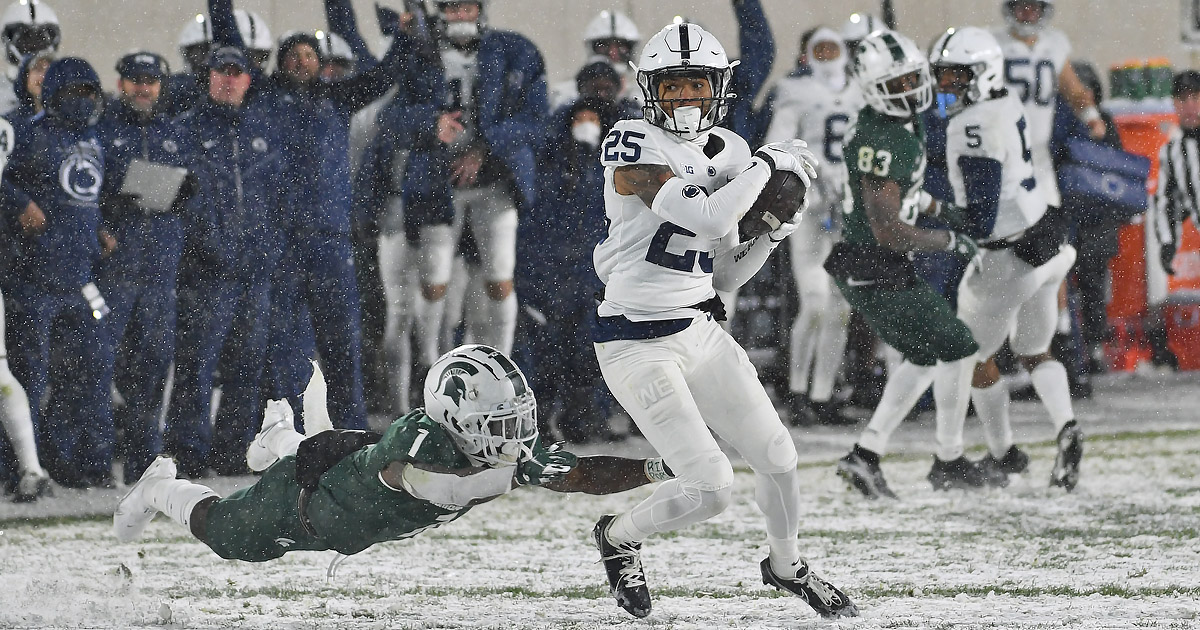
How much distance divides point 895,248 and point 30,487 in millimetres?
3680

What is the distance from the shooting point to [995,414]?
24.1ft

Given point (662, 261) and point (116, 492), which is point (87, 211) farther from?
point (662, 261)

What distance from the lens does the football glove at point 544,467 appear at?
4340 mm

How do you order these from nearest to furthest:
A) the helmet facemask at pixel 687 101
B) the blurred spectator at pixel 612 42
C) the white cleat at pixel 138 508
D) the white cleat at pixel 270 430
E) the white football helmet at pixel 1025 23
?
1. the helmet facemask at pixel 687 101
2. the white cleat at pixel 138 508
3. the white cleat at pixel 270 430
4. the blurred spectator at pixel 612 42
5. the white football helmet at pixel 1025 23

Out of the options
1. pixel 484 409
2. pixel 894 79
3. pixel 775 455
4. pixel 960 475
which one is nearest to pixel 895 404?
pixel 960 475

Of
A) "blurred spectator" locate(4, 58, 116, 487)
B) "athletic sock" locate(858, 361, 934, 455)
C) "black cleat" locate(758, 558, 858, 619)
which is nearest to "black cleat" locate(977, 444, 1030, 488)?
"athletic sock" locate(858, 361, 934, 455)

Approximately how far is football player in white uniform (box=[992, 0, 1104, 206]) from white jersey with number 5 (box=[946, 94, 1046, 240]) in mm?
947

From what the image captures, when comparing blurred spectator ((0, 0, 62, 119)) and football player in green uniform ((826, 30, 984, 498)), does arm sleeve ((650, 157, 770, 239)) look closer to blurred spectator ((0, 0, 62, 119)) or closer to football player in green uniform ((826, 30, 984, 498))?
football player in green uniform ((826, 30, 984, 498))

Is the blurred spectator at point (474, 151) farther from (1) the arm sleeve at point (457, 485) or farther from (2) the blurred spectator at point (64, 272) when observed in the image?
(1) the arm sleeve at point (457, 485)

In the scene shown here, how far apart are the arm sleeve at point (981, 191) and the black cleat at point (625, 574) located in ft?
9.88

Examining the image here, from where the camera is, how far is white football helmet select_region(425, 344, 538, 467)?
4.57 metres

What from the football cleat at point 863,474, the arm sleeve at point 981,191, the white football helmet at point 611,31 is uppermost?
the white football helmet at point 611,31

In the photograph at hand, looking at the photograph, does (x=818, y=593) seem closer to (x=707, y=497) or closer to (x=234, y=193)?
(x=707, y=497)

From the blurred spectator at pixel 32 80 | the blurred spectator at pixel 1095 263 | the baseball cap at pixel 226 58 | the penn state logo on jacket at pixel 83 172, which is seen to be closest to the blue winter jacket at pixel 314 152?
the baseball cap at pixel 226 58
